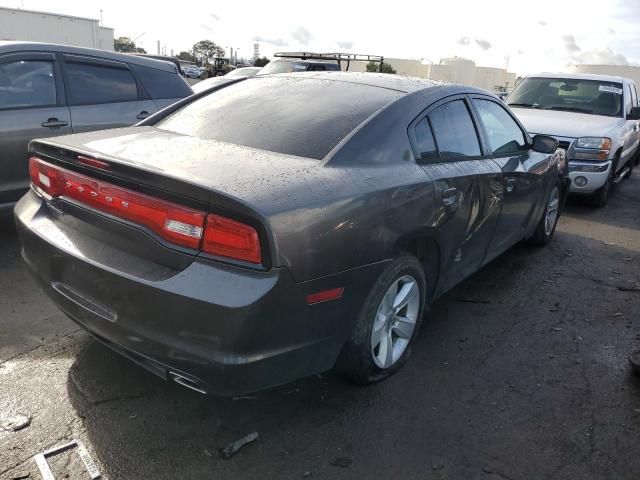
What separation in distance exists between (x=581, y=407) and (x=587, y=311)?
1.44 m

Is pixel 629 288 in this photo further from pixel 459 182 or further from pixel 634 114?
pixel 634 114

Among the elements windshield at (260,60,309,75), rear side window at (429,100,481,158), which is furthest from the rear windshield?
windshield at (260,60,309,75)

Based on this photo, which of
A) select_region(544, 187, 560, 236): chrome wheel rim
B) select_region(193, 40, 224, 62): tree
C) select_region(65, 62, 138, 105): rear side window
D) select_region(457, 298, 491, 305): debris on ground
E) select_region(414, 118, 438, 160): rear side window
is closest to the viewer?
select_region(414, 118, 438, 160): rear side window

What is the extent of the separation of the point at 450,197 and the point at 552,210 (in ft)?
9.73

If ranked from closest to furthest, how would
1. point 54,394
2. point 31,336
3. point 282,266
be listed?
point 282,266 → point 54,394 → point 31,336

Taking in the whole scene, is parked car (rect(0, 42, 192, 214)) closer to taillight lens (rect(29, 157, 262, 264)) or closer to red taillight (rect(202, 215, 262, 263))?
taillight lens (rect(29, 157, 262, 264))

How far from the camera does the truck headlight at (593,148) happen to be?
6898 mm

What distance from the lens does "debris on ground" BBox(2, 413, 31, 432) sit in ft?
8.03

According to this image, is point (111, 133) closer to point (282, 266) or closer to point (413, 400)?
point (282, 266)

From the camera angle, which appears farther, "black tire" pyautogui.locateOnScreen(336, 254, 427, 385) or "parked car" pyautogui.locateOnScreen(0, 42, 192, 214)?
"parked car" pyautogui.locateOnScreen(0, 42, 192, 214)

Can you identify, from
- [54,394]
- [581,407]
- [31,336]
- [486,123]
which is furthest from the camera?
[486,123]

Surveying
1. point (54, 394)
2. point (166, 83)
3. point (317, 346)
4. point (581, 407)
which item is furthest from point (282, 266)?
point (166, 83)

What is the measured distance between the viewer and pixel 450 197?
3148 mm

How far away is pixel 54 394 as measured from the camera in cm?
269
